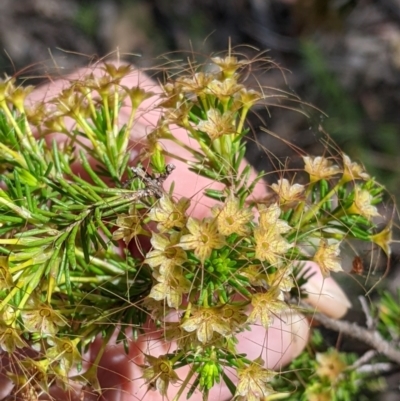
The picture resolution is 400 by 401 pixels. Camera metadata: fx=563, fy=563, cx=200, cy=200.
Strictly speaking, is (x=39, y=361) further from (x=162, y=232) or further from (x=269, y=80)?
(x=269, y=80)

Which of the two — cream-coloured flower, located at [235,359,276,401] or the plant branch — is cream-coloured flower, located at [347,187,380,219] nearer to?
cream-coloured flower, located at [235,359,276,401]

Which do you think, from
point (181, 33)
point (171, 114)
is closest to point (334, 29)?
point (181, 33)

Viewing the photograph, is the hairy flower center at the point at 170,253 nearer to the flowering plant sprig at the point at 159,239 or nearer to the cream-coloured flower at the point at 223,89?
the flowering plant sprig at the point at 159,239

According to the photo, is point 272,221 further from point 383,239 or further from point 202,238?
point 383,239

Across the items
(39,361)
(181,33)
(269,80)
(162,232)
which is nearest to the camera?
(162,232)

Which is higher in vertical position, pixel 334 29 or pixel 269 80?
pixel 334 29

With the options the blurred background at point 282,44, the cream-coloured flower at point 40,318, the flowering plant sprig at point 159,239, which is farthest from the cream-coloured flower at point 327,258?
the blurred background at point 282,44
